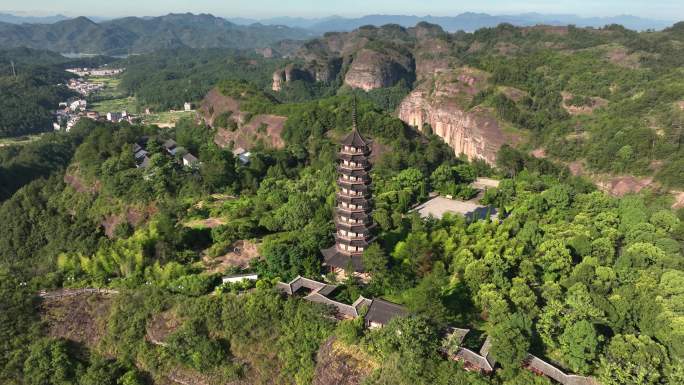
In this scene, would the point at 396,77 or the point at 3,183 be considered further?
the point at 396,77

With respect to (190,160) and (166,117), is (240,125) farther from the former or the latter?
(166,117)

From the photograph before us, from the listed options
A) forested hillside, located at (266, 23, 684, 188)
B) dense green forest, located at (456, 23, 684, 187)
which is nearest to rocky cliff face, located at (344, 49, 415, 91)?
forested hillside, located at (266, 23, 684, 188)

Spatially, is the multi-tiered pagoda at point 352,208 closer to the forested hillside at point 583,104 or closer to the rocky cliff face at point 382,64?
the forested hillside at point 583,104

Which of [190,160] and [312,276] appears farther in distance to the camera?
[190,160]

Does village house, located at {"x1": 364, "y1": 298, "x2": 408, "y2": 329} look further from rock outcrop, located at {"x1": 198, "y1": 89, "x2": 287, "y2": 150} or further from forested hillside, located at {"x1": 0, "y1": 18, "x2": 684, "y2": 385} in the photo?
rock outcrop, located at {"x1": 198, "y1": 89, "x2": 287, "y2": 150}

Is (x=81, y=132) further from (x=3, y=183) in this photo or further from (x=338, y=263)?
(x=338, y=263)

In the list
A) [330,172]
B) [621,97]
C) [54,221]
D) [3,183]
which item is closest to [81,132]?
[3,183]

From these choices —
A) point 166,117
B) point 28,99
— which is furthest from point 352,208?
point 28,99
